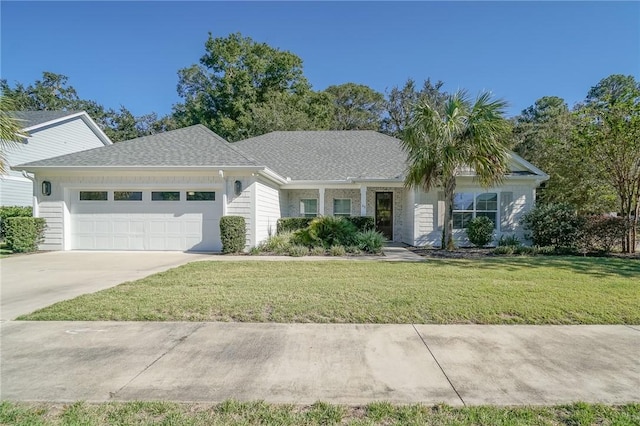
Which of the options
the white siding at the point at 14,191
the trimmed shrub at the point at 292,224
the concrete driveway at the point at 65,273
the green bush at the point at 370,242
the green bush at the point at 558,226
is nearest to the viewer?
the concrete driveway at the point at 65,273

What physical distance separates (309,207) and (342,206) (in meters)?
1.66

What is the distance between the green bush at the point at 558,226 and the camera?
37.2 feet

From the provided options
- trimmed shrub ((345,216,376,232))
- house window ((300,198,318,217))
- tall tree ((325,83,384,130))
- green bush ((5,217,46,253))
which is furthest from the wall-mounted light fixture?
tall tree ((325,83,384,130))

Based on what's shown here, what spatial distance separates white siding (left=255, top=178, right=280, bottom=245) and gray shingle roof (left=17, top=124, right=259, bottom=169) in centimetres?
140

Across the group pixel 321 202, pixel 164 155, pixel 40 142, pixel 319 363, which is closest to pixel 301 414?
pixel 319 363

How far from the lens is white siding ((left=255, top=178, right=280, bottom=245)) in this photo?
1161cm

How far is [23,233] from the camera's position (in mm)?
10859

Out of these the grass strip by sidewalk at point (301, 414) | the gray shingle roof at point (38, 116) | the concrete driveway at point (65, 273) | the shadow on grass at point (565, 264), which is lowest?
the grass strip by sidewalk at point (301, 414)

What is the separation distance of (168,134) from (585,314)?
14323 millimetres

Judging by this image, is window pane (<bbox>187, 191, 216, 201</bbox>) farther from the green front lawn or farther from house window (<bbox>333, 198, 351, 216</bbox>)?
house window (<bbox>333, 198, 351, 216</bbox>)

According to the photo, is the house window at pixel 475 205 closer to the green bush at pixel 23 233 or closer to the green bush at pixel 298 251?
the green bush at pixel 298 251

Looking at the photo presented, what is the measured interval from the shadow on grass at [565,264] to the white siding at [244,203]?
5.97 m

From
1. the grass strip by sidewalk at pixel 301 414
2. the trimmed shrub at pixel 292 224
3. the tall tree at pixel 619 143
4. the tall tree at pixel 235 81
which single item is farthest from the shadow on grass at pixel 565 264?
the tall tree at pixel 235 81

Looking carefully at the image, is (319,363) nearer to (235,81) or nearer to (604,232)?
(604,232)
